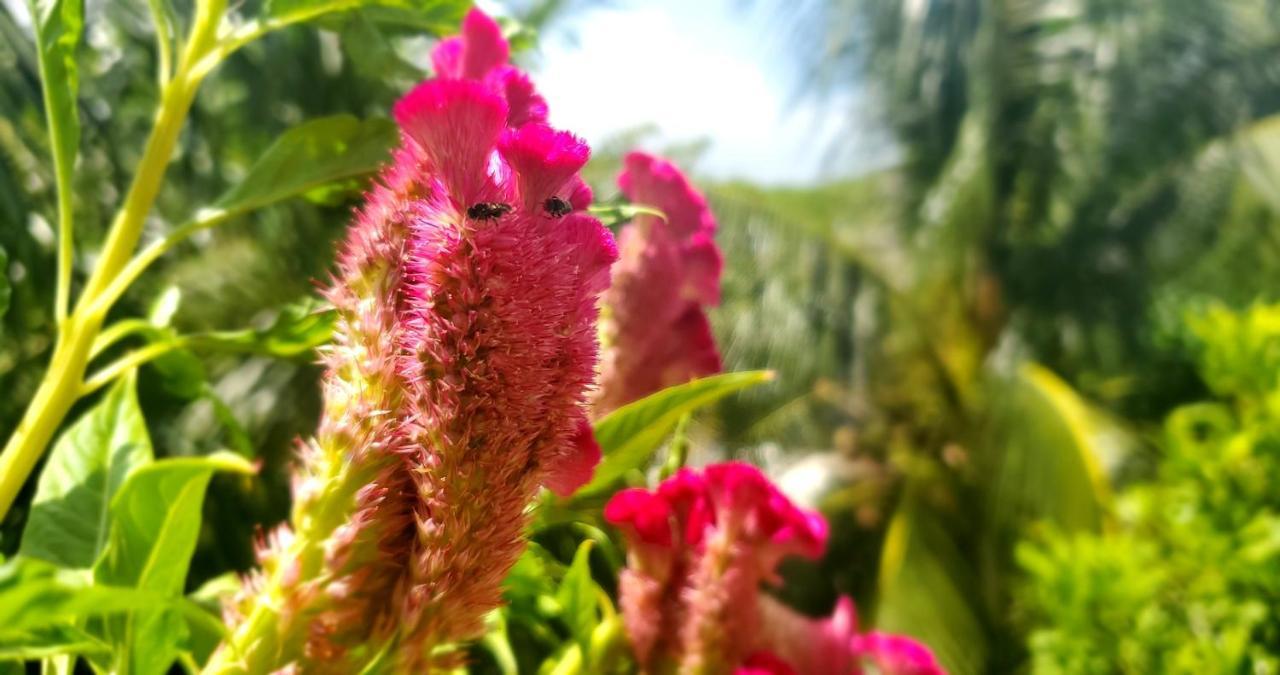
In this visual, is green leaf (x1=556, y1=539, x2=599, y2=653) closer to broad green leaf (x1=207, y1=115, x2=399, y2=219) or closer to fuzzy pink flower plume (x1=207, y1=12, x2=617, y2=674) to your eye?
fuzzy pink flower plume (x1=207, y1=12, x2=617, y2=674)

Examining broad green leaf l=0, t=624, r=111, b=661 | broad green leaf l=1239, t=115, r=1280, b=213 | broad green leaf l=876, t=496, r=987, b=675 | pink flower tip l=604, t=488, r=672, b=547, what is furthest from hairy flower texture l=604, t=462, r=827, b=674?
broad green leaf l=1239, t=115, r=1280, b=213

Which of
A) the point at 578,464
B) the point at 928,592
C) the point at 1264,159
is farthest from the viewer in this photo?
the point at 1264,159

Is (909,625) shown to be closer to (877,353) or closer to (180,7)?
(877,353)

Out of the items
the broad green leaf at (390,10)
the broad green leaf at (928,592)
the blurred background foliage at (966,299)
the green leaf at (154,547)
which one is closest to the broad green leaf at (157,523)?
the green leaf at (154,547)

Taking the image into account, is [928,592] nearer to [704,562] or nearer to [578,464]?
[704,562]

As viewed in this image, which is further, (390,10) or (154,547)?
(390,10)

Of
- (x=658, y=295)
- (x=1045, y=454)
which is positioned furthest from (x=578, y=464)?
(x=1045, y=454)

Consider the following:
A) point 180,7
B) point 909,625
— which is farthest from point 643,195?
point 909,625
